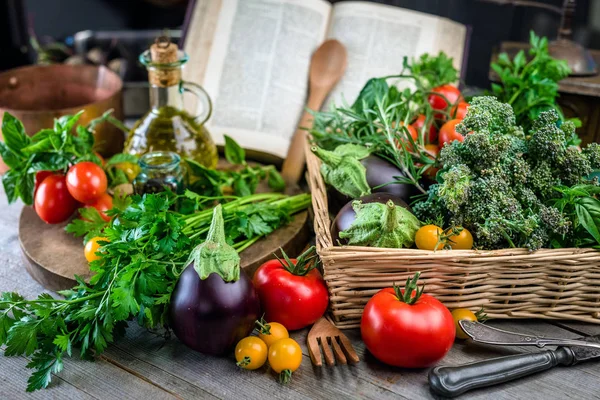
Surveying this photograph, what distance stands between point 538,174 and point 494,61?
636 millimetres

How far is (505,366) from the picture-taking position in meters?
0.98

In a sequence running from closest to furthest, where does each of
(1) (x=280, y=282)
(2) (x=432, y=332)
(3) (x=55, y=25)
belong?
1. (2) (x=432, y=332)
2. (1) (x=280, y=282)
3. (3) (x=55, y=25)

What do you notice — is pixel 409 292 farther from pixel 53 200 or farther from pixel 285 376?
pixel 53 200

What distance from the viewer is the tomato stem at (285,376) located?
0.99m

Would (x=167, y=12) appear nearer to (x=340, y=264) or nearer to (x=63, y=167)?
(x=63, y=167)

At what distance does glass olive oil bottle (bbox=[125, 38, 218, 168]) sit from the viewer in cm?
147

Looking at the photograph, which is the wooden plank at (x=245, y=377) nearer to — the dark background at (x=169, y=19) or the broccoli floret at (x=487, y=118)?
the broccoli floret at (x=487, y=118)

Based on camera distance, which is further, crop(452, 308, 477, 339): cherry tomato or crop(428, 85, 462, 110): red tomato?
crop(428, 85, 462, 110): red tomato

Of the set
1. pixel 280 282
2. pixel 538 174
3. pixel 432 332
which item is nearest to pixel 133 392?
pixel 280 282

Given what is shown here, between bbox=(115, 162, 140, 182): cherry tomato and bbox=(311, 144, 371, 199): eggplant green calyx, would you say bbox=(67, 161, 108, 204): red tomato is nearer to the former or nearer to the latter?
bbox=(115, 162, 140, 182): cherry tomato

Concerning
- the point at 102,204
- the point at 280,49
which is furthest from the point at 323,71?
the point at 102,204

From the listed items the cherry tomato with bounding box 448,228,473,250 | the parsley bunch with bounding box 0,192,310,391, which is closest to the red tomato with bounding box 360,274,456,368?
the cherry tomato with bounding box 448,228,473,250

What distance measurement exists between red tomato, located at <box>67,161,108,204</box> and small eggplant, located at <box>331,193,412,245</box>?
53 cm

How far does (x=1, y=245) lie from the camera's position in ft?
4.69
